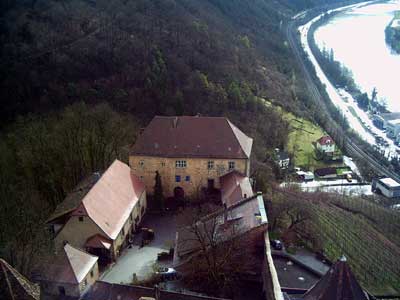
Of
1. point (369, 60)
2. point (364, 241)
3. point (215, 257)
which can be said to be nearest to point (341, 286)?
point (215, 257)

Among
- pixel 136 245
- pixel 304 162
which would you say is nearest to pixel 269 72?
pixel 304 162

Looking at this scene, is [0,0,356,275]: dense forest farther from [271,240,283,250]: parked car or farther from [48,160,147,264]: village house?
[271,240,283,250]: parked car

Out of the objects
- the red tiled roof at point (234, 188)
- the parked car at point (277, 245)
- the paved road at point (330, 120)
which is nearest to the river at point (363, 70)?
the paved road at point (330, 120)

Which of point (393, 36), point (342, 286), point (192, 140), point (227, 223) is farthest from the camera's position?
point (393, 36)

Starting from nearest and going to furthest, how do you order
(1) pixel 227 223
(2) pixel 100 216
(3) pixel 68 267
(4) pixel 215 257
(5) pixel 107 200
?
(3) pixel 68 267 < (4) pixel 215 257 < (1) pixel 227 223 < (2) pixel 100 216 < (5) pixel 107 200

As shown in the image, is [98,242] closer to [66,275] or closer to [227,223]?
[66,275]

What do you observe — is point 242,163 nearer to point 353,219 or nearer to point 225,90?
point 353,219

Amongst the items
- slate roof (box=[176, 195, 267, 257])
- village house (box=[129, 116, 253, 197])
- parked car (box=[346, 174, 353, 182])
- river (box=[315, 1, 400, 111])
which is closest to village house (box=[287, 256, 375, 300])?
slate roof (box=[176, 195, 267, 257])
